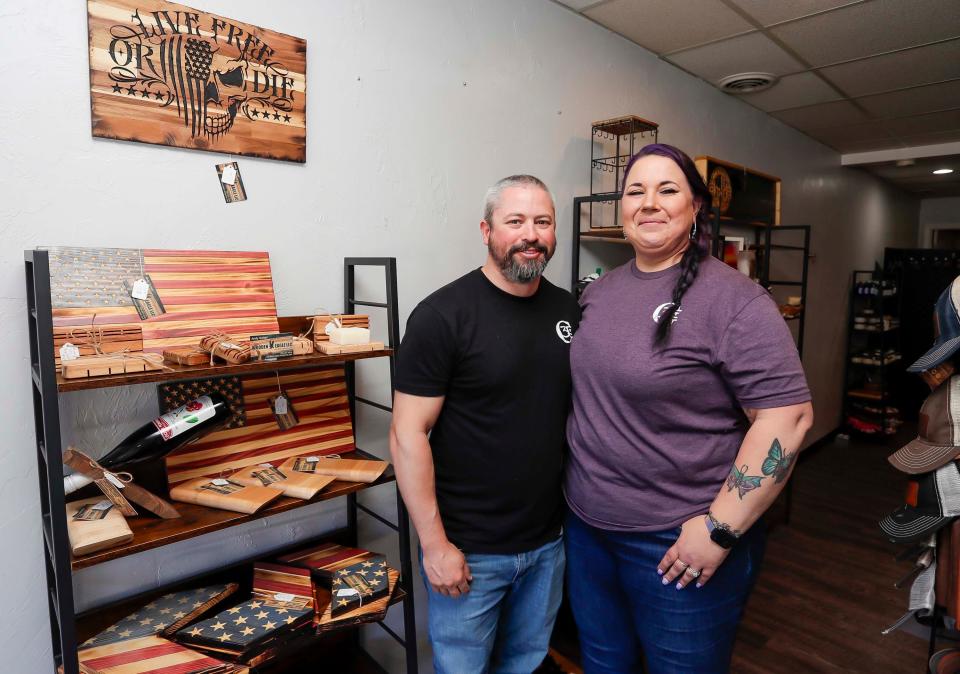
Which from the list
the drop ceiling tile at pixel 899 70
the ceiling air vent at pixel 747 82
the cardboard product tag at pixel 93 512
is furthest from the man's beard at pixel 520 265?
the drop ceiling tile at pixel 899 70

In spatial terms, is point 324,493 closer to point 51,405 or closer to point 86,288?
point 51,405

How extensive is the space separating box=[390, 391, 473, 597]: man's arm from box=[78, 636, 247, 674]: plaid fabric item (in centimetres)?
45

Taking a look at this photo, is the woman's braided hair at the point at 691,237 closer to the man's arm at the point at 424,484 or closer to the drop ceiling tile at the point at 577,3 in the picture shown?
the man's arm at the point at 424,484

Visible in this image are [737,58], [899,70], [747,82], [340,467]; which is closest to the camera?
[340,467]

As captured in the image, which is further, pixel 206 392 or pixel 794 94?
pixel 794 94

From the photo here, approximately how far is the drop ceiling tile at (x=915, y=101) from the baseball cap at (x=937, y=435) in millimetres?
3073

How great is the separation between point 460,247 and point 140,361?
1.21 meters

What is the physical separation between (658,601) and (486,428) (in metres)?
0.55

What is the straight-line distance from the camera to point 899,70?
3293mm

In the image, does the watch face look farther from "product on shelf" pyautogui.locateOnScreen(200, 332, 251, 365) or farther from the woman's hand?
"product on shelf" pyautogui.locateOnScreen(200, 332, 251, 365)

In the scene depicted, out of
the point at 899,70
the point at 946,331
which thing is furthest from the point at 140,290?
the point at 899,70

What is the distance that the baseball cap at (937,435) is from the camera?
1.39 m

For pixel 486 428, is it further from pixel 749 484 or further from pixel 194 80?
pixel 194 80

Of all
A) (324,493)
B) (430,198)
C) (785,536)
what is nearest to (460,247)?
(430,198)
